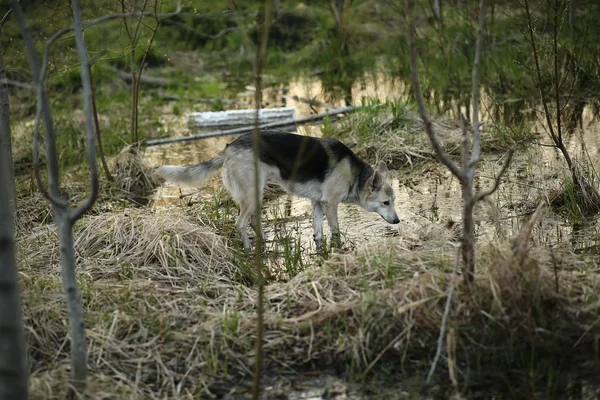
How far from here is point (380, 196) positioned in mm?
8031

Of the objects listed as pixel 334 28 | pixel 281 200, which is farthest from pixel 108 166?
pixel 334 28

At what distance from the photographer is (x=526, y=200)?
27.6ft

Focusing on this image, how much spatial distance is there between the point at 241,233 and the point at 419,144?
3.66 m

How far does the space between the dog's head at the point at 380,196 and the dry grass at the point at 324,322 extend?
1856 mm

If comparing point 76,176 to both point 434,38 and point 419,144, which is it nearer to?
point 419,144

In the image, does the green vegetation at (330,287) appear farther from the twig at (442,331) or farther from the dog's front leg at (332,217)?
the dog's front leg at (332,217)

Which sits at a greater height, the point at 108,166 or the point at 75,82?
the point at 75,82

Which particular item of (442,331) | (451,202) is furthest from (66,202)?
(451,202)

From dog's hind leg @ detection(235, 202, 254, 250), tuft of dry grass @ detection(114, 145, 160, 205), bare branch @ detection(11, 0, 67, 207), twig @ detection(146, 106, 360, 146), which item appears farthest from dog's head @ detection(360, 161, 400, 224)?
bare branch @ detection(11, 0, 67, 207)

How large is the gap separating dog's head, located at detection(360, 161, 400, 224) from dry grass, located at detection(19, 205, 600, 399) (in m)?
1.86

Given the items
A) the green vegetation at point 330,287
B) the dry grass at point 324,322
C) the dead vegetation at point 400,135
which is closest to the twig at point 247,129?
the green vegetation at point 330,287

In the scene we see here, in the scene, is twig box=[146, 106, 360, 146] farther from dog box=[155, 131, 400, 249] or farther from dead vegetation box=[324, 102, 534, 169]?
dog box=[155, 131, 400, 249]

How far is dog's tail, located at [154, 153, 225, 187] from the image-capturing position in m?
7.98

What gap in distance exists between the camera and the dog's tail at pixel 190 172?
798 centimetres
